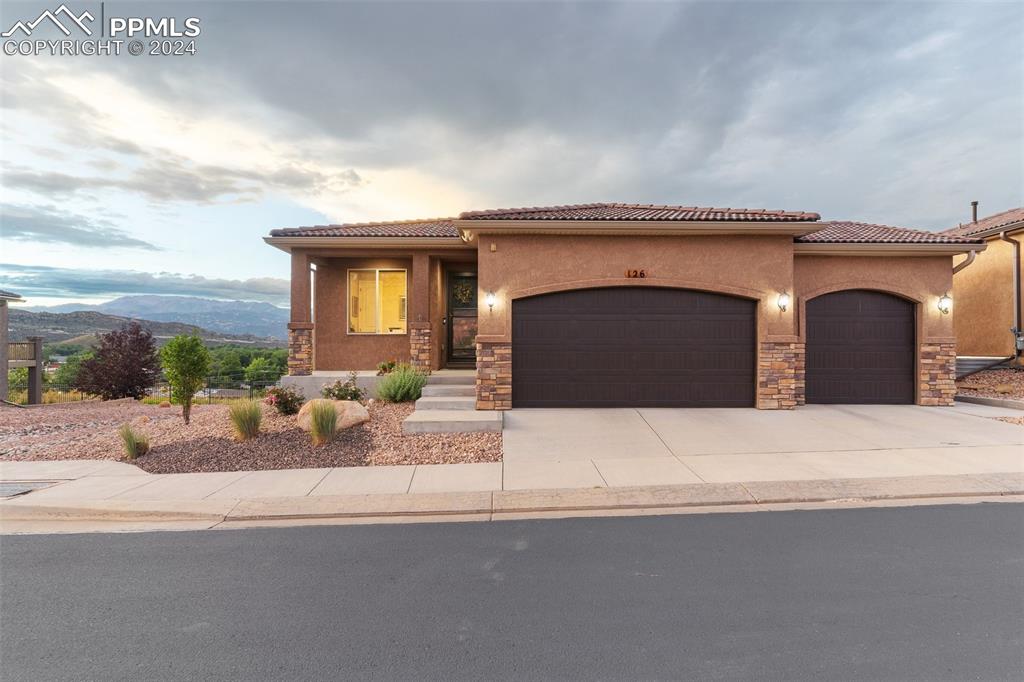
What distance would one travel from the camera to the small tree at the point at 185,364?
866cm

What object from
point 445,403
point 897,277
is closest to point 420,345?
point 445,403

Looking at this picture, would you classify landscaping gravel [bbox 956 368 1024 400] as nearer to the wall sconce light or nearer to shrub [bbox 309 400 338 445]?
the wall sconce light

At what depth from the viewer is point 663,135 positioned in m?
16.8

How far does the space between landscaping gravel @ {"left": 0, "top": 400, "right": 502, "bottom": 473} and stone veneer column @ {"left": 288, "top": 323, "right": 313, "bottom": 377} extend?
2.60 metres

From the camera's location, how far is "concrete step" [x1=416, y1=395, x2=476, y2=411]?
9.68m

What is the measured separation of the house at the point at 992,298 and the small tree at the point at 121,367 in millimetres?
30824

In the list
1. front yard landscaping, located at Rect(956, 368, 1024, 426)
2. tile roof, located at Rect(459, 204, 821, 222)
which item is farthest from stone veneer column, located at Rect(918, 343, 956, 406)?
tile roof, located at Rect(459, 204, 821, 222)

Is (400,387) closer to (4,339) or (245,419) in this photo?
(245,419)

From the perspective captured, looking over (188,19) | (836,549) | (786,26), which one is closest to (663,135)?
(786,26)

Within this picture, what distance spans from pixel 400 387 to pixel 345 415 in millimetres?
2044

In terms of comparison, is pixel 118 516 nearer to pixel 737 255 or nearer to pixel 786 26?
pixel 737 255

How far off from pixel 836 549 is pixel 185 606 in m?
5.42

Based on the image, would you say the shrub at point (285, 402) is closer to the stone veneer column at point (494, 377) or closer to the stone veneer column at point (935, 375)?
the stone veneer column at point (494, 377)

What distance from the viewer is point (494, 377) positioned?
33.2 feet
